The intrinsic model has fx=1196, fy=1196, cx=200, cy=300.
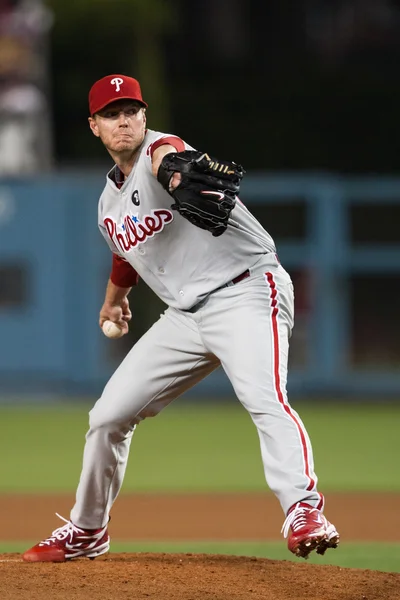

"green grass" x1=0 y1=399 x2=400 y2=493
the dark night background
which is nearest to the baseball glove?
"green grass" x1=0 y1=399 x2=400 y2=493

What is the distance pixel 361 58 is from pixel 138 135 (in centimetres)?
1625

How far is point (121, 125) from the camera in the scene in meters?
4.51

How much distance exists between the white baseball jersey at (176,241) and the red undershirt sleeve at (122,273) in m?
0.37

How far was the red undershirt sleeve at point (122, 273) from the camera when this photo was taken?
5.04 meters

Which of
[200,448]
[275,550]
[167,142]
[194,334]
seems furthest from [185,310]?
[200,448]

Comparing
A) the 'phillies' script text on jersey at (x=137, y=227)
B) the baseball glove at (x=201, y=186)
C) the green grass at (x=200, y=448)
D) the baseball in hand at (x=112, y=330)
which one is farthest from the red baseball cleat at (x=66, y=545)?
the green grass at (x=200, y=448)

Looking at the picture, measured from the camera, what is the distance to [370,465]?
886 cm

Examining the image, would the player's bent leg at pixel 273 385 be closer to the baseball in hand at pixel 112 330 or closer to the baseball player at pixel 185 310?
the baseball player at pixel 185 310

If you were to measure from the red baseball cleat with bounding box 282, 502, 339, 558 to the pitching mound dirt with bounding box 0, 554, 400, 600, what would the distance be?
0.31 meters

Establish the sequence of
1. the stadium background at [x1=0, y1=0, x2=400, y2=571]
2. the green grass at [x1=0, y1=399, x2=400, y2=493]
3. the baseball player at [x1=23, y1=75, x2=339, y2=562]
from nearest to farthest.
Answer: the baseball player at [x1=23, y1=75, x2=339, y2=562], the green grass at [x1=0, y1=399, x2=400, y2=493], the stadium background at [x1=0, y1=0, x2=400, y2=571]

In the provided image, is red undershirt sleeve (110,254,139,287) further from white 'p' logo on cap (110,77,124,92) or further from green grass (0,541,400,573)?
green grass (0,541,400,573)

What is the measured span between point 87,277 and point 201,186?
856cm

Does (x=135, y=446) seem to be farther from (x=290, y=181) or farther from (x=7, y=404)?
(x=290, y=181)

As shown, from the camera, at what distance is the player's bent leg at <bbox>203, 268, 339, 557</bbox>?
4117mm
